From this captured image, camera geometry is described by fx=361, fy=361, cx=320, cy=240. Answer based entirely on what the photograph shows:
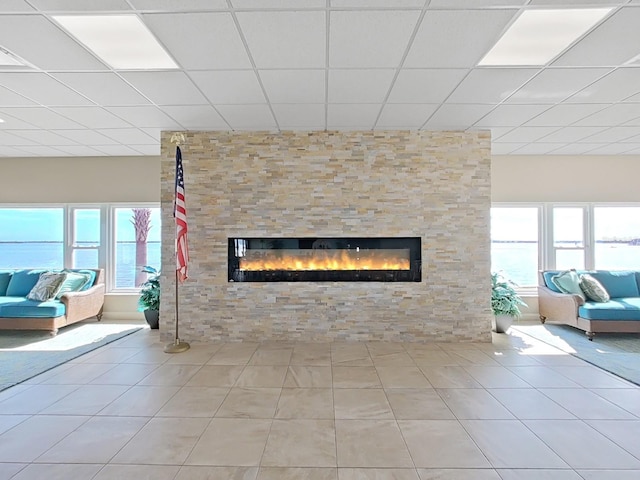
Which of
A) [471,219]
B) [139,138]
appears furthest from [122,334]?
[471,219]

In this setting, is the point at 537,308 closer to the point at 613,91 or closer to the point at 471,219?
the point at 471,219

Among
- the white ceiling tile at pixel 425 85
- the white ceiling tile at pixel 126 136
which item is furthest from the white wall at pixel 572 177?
the white ceiling tile at pixel 126 136

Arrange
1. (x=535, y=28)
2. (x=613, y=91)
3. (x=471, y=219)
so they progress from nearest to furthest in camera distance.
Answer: (x=535, y=28), (x=613, y=91), (x=471, y=219)

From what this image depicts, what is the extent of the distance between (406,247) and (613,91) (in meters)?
2.61

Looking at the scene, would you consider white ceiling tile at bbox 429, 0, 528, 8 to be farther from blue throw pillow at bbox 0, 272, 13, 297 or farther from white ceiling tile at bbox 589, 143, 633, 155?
blue throw pillow at bbox 0, 272, 13, 297

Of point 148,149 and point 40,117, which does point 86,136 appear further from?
point 148,149

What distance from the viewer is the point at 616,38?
8.53 ft

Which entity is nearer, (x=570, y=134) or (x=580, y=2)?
(x=580, y=2)

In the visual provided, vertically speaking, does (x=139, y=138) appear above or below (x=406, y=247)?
above

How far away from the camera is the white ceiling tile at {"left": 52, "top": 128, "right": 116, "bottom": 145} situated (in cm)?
470

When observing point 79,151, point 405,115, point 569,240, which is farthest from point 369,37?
point 569,240

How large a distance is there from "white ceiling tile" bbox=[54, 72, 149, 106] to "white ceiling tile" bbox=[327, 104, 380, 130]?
1978 mm

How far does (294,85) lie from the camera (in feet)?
11.0

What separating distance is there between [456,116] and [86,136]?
4805 mm
